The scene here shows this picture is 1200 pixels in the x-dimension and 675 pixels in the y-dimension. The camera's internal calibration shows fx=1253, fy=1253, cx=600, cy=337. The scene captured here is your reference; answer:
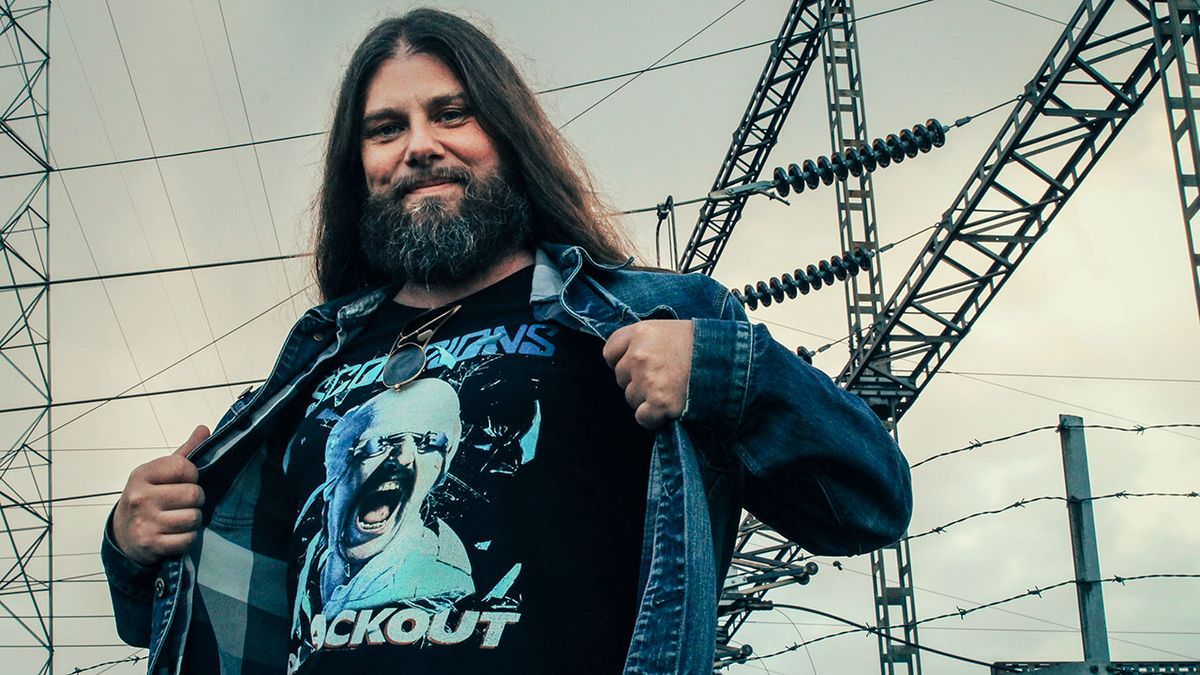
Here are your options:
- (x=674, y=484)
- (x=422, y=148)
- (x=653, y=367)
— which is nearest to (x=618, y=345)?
(x=653, y=367)

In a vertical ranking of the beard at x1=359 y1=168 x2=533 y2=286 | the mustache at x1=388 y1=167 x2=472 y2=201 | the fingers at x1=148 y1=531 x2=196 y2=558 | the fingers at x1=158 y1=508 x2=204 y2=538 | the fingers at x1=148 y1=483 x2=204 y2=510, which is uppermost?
the mustache at x1=388 y1=167 x2=472 y2=201

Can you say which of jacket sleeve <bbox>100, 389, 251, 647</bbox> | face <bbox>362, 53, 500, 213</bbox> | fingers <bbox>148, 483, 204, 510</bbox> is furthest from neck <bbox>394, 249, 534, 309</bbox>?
fingers <bbox>148, 483, 204, 510</bbox>

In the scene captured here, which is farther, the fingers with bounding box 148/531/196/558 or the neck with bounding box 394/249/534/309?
the neck with bounding box 394/249/534/309

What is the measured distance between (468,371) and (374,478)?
7.8 inches

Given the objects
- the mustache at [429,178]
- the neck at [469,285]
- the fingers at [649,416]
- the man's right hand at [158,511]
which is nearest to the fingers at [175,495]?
the man's right hand at [158,511]

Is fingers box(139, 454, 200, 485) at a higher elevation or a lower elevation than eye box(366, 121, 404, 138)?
lower

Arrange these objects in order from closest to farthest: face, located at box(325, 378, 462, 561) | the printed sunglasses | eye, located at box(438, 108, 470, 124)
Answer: face, located at box(325, 378, 462, 561)
the printed sunglasses
eye, located at box(438, 108, 470, 124)

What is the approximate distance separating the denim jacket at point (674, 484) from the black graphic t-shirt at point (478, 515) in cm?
9

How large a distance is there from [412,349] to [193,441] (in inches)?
16.6

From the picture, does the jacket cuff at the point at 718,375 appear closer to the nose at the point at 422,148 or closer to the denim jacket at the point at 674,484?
the denim jacket at the point at 674,484

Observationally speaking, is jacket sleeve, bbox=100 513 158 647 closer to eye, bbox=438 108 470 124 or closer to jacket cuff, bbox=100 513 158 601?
jacket cuff, bbox=100 513 158 601

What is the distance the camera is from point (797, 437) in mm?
1537

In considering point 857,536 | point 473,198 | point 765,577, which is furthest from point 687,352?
point 765,577

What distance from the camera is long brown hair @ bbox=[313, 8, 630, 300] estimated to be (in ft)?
6.87
